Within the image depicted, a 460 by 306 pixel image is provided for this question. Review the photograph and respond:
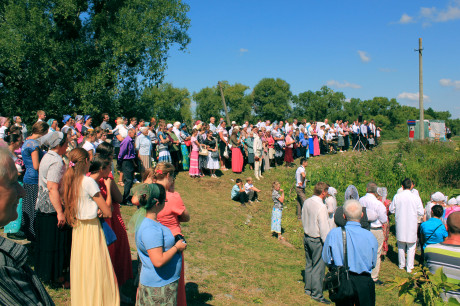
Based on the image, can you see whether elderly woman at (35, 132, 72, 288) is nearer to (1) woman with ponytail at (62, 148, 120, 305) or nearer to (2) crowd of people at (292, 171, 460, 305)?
(1) woman with ponytail at (62, 148, 120, 305)

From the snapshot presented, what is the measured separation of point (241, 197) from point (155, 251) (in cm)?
959

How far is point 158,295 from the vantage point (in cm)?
342

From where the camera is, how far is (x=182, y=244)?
3.44 metres

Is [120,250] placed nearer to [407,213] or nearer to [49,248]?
[49,248]

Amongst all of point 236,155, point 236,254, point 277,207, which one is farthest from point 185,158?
point 236,254

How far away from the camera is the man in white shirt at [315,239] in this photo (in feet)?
20.9

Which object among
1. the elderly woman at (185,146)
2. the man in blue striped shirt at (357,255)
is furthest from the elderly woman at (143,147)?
the man in blue striped shirt at (357,255)

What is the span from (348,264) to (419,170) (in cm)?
1557

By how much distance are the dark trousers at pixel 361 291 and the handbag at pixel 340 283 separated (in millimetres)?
128

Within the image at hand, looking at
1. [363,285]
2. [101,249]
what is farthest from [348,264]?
[101,249]

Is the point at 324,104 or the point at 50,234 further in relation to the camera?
the point at 324,104

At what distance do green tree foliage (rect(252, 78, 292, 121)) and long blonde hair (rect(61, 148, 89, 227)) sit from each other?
7500 centimetres

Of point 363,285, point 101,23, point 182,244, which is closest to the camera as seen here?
point 182,244

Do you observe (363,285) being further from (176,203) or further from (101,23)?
(101,23)
